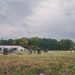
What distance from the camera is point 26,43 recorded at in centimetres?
16462

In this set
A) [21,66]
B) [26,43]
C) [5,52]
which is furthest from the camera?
[26,43]

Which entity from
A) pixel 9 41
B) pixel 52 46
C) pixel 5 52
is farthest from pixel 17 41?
pixel 5 52

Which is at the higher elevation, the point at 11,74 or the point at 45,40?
the point at 45,40

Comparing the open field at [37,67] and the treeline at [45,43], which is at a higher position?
the treeline at [45,43]

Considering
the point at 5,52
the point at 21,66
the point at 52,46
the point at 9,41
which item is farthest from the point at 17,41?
the point at 21,66

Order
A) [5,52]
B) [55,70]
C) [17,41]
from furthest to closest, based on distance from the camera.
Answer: [17,41] → [5,52] → [55,70]

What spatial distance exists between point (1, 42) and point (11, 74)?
556 feet

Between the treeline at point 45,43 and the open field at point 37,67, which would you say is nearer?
the open field at point 37,67

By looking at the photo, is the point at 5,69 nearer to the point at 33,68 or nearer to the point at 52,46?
the point at 33,68

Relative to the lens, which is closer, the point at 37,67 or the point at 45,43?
the point at 37,67

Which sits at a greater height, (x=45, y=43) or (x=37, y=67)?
(x=45, y=43)

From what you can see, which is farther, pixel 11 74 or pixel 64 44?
pixel 64 44

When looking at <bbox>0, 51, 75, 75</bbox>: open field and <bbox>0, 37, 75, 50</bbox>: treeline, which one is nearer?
<bbox>0, 51, 75, 75</bbox>: open field

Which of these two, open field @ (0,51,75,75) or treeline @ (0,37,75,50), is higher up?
treeline @ (0,37,75,50)
